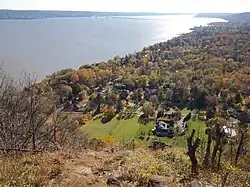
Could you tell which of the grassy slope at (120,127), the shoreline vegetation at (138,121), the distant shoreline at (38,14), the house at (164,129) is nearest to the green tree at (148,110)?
the shoreline vegetation at (138,121)

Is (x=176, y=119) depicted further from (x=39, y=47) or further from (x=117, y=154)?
(x=39, y=47)

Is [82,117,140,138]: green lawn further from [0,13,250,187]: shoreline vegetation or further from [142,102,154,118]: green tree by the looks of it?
[142,102,154,118]: green tree

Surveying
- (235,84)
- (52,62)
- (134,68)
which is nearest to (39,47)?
(52,62)

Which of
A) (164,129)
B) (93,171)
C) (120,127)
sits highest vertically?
(93,171)

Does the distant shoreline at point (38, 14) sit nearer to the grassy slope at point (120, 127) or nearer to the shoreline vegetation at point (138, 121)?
the shoreline vegetation at point (138, 121)

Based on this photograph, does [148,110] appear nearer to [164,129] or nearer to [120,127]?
[120,127]

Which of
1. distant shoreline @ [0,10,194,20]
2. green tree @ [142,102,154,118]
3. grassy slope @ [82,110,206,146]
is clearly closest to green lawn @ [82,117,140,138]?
grassy slope @ [82,110,206,146]

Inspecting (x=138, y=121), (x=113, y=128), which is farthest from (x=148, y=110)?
(x=113, y=128)

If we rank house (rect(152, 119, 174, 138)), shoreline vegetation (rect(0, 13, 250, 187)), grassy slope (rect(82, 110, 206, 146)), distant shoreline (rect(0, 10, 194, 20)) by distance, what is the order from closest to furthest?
shoreline vegetation (rect(0, 13, 250, 187)) < house (rect(152, 119, 174, 138)) < grassy slope (rect(82, 110, 206, 146)) < distant shoreline (rect(0, 10, 194, 20))
